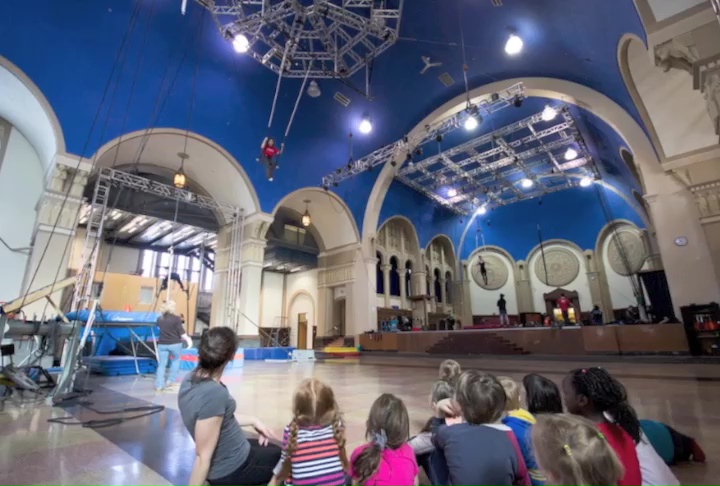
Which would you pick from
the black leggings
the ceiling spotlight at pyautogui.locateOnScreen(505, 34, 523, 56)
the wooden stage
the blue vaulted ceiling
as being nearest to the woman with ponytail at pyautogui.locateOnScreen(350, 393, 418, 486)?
the black leggings

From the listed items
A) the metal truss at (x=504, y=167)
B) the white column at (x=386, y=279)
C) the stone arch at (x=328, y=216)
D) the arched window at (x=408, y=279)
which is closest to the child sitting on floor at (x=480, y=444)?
the stone arch at (x=328, y=216)

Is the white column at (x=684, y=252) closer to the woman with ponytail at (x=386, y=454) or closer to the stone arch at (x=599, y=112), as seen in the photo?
the stone arch at (x=599, y=112)

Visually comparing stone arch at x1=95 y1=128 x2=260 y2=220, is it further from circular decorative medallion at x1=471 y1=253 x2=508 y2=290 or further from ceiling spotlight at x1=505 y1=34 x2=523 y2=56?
circular decorative medallion at x1=471 y1=253 x2=508 y2=290

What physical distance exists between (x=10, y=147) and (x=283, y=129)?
721 centimetres

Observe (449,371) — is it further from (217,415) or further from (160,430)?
(160,430)

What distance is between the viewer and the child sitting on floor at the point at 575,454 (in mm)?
857

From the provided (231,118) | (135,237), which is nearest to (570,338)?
(231,118)

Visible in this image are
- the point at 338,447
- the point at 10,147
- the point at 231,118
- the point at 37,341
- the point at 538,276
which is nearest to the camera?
the point at 338,447

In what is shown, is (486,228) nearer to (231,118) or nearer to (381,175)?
(381,175)

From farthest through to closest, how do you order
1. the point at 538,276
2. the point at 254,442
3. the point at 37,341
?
the point at 538,276, the point at 37,341, the point at 254,442

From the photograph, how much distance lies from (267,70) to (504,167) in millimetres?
11537

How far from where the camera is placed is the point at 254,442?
1.95 m

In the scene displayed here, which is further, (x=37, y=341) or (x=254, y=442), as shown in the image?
(x=37, y=341)

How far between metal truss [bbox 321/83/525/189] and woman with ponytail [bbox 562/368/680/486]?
9404 mm
